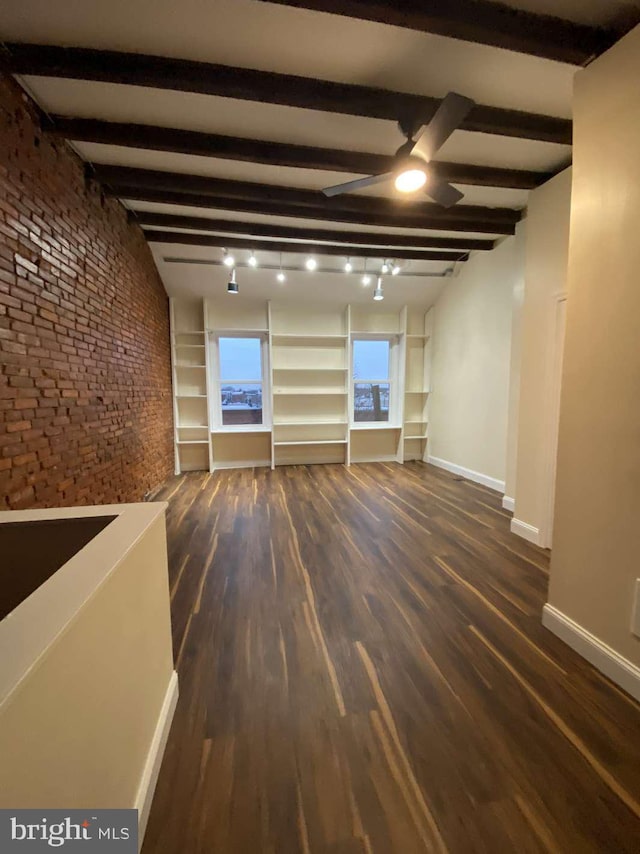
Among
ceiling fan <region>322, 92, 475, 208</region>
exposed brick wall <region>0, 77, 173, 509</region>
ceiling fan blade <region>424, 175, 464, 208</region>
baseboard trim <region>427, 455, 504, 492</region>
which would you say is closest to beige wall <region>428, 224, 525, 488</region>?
baseboard trim <region>427, 455, 504, 492</region>

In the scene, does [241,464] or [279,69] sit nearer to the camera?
[279,69]

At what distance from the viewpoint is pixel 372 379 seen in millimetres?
5781

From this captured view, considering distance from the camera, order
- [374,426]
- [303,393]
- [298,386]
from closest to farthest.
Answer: [303,393] < [298,386] < [374,426]

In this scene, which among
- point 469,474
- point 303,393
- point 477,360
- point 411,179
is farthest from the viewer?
point 303,393

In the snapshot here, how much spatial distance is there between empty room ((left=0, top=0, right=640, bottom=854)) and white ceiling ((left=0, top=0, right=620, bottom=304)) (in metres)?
0.02

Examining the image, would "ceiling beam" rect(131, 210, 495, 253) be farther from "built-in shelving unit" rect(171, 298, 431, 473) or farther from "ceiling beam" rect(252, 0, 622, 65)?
"ceiling beam" rect(252, 0, 622, 65)

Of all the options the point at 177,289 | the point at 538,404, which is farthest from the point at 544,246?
the point at 177,289

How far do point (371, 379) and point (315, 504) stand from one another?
2774 mm

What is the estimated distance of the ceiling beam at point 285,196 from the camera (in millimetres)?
2711

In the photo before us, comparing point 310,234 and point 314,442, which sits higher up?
point 310,234

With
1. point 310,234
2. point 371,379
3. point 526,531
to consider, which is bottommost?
point 526,531

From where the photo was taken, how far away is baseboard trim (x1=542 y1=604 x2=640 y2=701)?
1.39 meters

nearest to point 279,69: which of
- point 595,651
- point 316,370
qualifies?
point 595,651

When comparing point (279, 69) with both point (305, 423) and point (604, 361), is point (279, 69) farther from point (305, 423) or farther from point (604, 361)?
point (305, 423)
